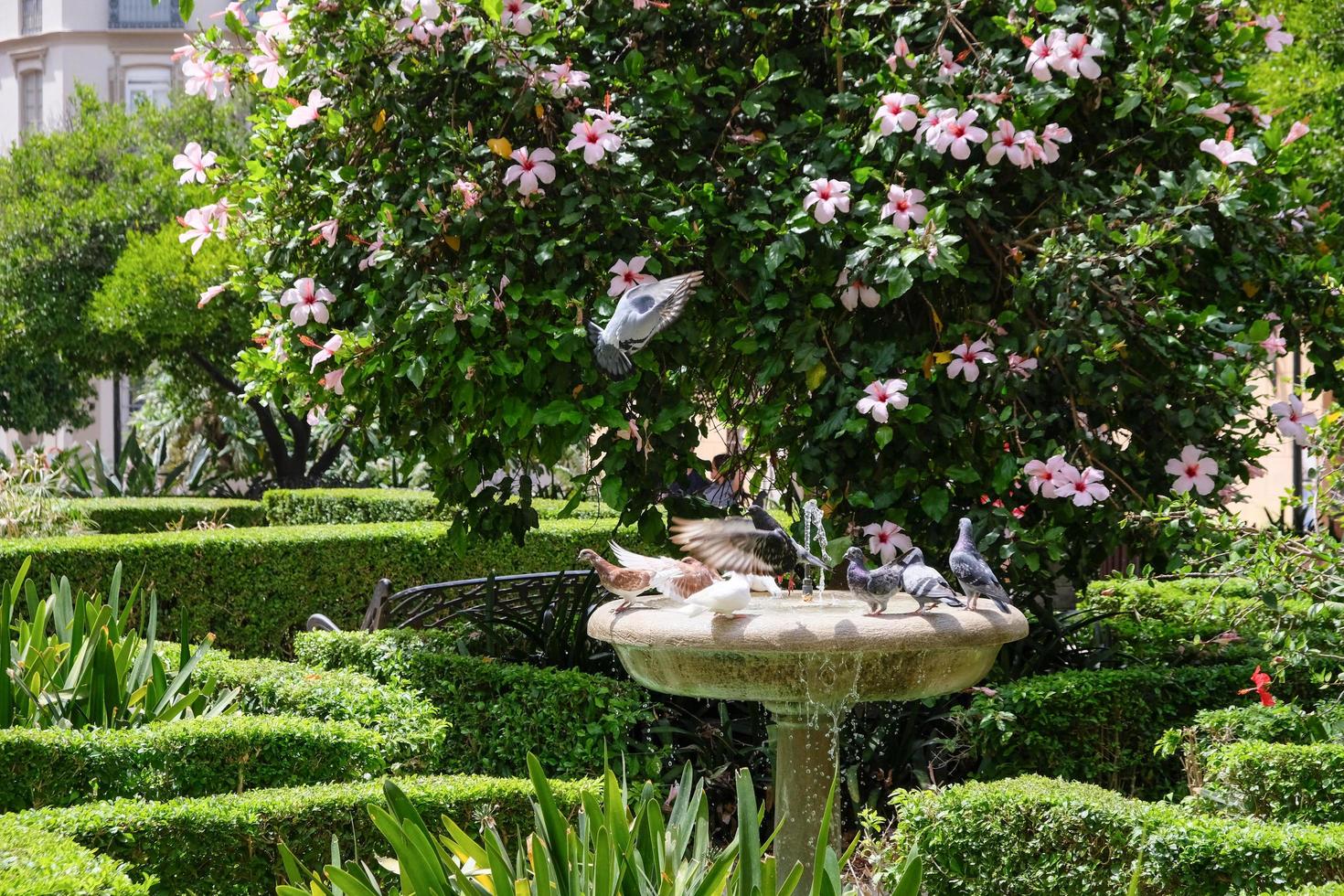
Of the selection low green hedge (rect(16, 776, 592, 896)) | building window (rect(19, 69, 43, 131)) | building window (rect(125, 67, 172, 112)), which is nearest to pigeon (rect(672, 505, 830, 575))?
low green hedge (rect(16, 776, 592, 896))

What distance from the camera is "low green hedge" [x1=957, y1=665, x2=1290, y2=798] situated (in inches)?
188

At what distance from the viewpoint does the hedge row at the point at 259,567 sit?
8430 mm

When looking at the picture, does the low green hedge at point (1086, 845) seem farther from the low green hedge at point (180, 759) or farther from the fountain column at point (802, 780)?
the low green hedge at point (180, 759)

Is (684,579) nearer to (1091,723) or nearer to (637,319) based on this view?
(637,319)

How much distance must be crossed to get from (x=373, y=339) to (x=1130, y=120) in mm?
2918

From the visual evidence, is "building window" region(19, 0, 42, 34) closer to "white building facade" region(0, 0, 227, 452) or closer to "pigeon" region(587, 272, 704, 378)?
"white building facade" region(0, 0, 227, 452)

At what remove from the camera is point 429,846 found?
2664mm

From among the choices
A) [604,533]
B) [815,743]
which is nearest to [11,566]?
[604,533]

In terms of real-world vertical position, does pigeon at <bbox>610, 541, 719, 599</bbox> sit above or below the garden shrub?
above

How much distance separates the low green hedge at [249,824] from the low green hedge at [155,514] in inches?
338

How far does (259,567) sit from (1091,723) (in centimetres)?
562

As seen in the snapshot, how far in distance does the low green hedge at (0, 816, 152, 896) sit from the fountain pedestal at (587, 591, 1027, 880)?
1.32 metres

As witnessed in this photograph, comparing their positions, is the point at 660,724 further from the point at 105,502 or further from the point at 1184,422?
the point at 105,502

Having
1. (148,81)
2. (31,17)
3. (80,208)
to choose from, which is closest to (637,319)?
(80,208)
